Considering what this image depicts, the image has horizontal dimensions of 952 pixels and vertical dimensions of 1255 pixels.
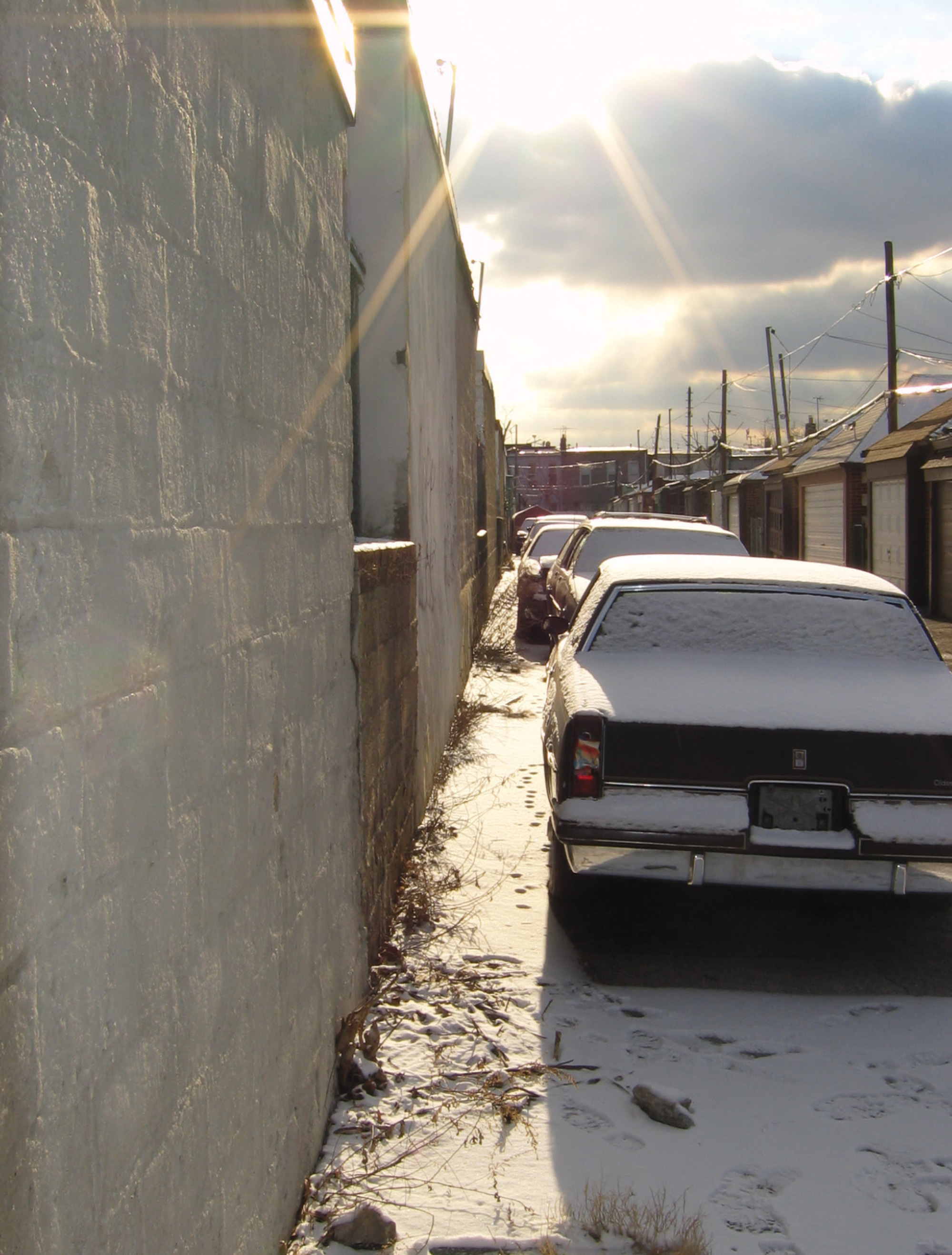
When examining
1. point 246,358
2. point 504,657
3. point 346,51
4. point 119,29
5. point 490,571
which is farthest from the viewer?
point 490,571

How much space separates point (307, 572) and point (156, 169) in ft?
4.56

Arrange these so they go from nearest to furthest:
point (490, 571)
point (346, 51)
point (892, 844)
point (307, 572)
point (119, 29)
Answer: point (119, 29) < point (307, 572) < point (346, 51) < point (892, 844) < point (490, 571)

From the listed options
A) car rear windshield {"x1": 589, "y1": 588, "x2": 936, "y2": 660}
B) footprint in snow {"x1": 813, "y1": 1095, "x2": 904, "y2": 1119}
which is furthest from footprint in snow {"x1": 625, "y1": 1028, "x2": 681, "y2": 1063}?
car rear windshield {"x1": 589, "y1": 588, "x2": 936, "y2": 660}

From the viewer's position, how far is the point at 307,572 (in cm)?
310

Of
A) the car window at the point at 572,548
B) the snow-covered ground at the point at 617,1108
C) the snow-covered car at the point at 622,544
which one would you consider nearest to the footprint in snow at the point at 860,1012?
the snow-covered ground at the point at 617,1108

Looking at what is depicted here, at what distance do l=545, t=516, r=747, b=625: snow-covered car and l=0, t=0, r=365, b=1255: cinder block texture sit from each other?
6914 millimetres

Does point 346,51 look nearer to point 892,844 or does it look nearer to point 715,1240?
point 892,844

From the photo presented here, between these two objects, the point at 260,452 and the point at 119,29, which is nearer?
the point at 119,29

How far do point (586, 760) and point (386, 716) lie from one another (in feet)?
3.00

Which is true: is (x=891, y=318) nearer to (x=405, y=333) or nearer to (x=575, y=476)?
(x=405, y=333)

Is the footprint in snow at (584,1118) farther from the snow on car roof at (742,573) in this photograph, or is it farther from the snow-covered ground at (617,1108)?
the snow on car roof at (742,573)

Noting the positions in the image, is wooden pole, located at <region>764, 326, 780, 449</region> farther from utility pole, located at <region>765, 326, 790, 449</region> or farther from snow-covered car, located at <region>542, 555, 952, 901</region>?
snow-covered car, located at <region>542, 555, 952, 901</region>

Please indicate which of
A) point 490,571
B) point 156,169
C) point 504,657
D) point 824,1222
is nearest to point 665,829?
point 824,1222

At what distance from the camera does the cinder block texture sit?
4.43 ft
